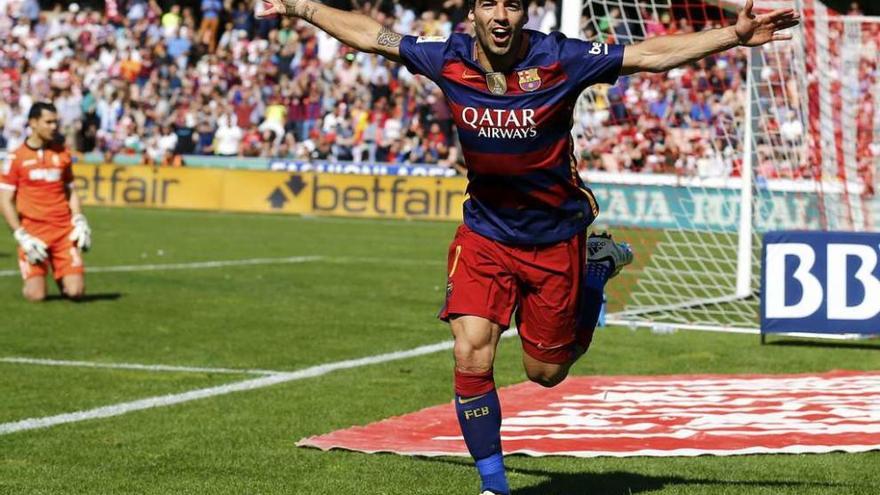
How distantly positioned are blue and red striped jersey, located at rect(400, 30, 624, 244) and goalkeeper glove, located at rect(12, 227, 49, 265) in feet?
30.1

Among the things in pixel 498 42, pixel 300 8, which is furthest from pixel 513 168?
pixel 300 8

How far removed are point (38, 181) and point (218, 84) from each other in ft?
77.2

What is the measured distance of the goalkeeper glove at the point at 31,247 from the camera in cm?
1480

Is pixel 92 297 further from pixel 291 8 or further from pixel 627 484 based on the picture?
pixel 627 484

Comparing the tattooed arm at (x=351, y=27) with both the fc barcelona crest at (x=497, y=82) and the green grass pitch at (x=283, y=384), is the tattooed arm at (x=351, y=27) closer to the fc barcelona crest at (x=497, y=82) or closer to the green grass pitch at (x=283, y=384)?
the fc barcelona crest at (x=497, y=82)

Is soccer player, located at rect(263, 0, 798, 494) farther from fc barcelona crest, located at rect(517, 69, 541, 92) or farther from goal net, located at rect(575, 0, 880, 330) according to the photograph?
goal net, located at rect(575, 0, 880, 330)

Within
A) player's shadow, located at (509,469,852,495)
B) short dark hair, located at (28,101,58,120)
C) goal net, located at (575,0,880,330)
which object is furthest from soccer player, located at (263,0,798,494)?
short dark hair, located at (28,101,58,120)

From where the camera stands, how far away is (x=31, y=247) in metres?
14.8

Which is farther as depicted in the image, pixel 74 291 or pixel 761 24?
pixel 74 291

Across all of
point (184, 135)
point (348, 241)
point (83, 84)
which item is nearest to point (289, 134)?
point (184, 135)

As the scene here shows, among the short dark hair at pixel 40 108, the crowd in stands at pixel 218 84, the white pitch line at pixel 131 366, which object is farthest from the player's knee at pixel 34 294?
the crowd in stands at pixel 218 84

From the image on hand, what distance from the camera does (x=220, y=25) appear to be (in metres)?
42.4

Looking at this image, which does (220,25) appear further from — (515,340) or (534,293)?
(534,293)

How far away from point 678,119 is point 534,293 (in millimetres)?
12433
